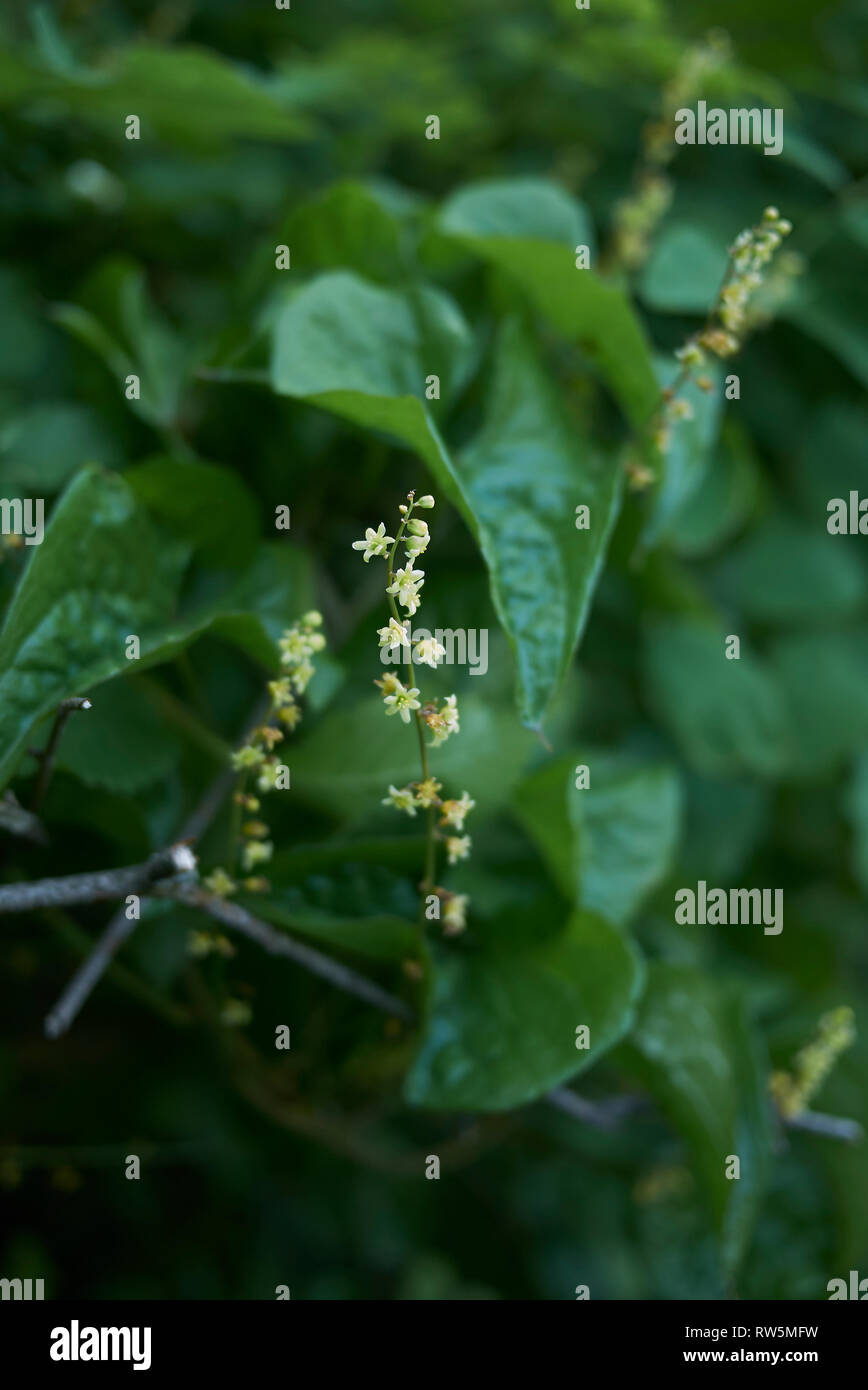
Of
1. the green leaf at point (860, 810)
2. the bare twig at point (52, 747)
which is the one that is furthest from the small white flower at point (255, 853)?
the green leaf at point (860, 810)

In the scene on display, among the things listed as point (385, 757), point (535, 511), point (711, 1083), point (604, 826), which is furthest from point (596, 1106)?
point (535, 511)

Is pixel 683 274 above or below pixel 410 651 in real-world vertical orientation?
above

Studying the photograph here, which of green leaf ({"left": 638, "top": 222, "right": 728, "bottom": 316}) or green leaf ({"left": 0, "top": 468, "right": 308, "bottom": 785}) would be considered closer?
green leaf ({"left": 0, "top": 468, "right": 308, "bottom": 785})

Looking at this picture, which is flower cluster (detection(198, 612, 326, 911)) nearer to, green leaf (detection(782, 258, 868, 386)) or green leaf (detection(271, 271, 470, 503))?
green leaf (detection(271, 271, 470, 503))

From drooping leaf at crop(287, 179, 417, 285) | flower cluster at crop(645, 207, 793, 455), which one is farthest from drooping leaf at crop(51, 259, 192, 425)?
flower cluster at crop(645, 207, 793, 455)

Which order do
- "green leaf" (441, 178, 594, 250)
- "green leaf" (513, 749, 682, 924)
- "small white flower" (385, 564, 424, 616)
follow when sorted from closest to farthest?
"small white flower" (385, 564, 424, 616)
"green leaf" (513, 749, 682, 924)
"green leaf" (441, 178, 594, 250)

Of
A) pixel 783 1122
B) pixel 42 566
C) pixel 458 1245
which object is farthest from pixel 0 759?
pixel 458 1245

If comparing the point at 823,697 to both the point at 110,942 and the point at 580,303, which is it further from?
the point at 110,942
